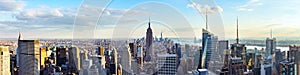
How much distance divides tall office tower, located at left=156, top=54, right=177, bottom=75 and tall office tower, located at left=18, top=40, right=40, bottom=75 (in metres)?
2.09

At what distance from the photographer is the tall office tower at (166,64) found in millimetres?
3478

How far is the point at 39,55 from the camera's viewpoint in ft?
15.8

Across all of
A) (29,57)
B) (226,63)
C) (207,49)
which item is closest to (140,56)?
(207,49)

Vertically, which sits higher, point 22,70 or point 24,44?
point 24,44

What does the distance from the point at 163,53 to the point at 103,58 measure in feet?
2.66

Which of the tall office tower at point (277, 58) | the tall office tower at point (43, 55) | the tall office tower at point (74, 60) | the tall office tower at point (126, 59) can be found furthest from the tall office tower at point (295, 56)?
the tall office tower at point (43, 55)

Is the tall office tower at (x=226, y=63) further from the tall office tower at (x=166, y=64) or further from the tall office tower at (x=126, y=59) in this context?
the tall office tower at (x=126, y=59)

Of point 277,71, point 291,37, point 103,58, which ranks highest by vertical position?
point 291,37

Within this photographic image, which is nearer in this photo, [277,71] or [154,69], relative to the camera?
[154,69]

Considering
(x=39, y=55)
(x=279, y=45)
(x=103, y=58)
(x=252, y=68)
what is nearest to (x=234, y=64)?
(x=252, y=68)

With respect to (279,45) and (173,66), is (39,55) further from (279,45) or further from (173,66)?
(279,45)

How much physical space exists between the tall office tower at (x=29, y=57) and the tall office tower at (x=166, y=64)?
2086mm

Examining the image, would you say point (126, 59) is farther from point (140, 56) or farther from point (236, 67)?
point (236, 67)

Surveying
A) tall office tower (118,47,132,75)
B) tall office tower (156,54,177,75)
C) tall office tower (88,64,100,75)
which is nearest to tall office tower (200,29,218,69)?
tall office tower (156,54,177,75)
